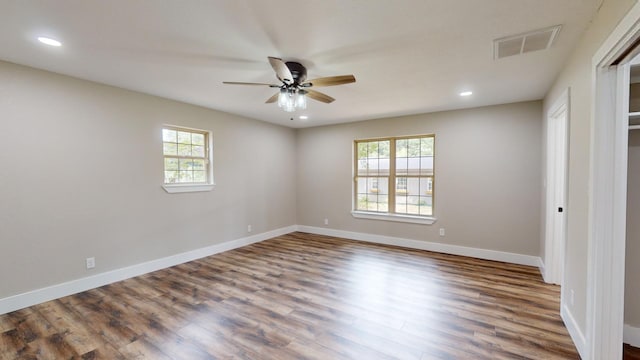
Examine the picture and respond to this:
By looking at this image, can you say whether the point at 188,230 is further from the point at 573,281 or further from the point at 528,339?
the point at 573,281

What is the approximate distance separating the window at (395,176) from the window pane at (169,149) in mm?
3402

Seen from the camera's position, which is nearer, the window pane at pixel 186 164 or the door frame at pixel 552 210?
the door frame at pixel 552 210

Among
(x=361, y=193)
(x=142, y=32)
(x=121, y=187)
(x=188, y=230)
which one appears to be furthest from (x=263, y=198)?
(x=142, y=32)

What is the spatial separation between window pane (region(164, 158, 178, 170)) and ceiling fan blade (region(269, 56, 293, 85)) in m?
2.57

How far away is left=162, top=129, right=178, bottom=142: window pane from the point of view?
4.06 m

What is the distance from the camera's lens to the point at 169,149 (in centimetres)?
413

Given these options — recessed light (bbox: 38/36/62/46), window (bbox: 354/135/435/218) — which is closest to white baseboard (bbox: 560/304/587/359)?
window (bbox: 354/135/435/218)

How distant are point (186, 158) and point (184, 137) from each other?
1.12 feet

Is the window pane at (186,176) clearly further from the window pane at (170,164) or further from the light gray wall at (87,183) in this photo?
the light gray wall at (87,183)

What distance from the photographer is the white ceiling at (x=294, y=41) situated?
1.80 metres

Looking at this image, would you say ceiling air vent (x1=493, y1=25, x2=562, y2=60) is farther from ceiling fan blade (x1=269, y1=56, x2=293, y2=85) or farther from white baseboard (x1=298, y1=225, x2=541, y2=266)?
white baseboard (x1=298, y1=225, x2=541, y2=266)

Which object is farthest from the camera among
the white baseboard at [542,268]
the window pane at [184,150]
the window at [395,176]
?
the window at [395,176]

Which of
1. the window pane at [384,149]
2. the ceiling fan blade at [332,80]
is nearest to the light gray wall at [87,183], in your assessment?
the ceiling fan blade at [332,80]

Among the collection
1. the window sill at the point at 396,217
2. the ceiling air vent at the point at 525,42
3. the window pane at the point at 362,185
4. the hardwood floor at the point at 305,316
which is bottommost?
the hardwood floor at the point at 305,316
